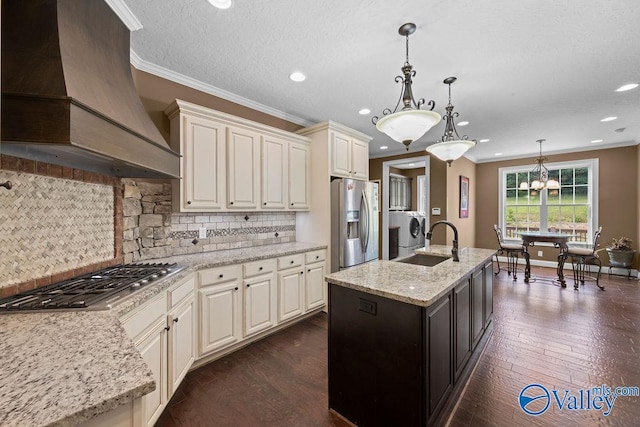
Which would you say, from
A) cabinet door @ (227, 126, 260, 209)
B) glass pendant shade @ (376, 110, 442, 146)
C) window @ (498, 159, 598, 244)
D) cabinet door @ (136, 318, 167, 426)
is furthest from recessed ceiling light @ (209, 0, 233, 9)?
window @ (498, 159, 598, 244)

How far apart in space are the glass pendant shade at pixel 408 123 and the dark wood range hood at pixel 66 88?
1.59 meters

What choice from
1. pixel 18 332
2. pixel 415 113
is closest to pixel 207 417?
pixel 18 332

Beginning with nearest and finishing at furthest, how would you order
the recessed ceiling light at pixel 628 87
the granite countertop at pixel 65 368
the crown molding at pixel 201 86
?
the granite countertop at pixel 65 368
the crown molding at pixel 201 86
the recessed ceiling light at pixel 628 87

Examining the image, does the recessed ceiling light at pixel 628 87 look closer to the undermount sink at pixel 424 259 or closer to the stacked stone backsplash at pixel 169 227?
the undermount sink at pixel 424 259

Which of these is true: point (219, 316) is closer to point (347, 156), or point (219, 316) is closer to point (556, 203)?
point (347, 156)

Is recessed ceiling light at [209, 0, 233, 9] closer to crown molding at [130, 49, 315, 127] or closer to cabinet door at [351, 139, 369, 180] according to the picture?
crown molding at [130, 49, 315, 127]

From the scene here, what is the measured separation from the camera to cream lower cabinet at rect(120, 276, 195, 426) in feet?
4.66

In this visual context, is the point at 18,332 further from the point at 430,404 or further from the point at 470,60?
the point at 470,60

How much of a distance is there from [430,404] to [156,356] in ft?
5.30

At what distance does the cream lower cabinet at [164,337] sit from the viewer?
142 cm

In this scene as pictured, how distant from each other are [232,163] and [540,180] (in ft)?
19.9

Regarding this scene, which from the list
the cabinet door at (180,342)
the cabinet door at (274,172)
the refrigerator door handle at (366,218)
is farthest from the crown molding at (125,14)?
the refrigerator door handle at (366,218)

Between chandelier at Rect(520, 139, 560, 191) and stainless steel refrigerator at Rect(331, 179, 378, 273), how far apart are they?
3.96 metres

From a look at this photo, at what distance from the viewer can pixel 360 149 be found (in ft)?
12.8
